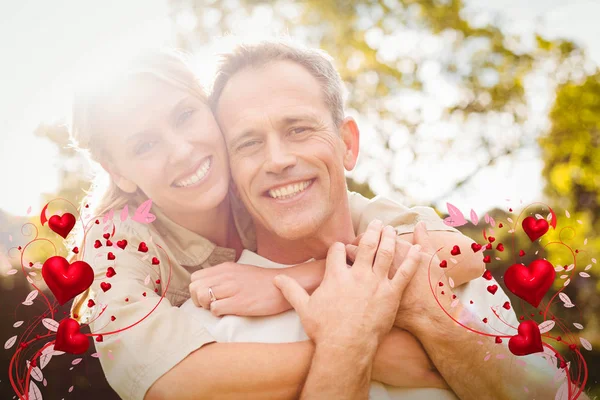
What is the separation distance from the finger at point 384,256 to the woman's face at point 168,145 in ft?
1.92

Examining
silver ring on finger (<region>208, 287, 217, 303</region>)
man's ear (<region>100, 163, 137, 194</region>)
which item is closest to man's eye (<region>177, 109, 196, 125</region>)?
man's ear (<region>100, 163, 137, 194</region>)

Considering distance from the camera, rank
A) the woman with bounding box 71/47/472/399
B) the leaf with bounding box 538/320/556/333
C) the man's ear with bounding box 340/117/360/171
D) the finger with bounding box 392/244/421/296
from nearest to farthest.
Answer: the woman with bounding box 71/47/472/399
the finger with bounding box 392/244/421/296
the leaf with bounding box 538/320/556/333
the man's ear with bounding box 340/117/360/171

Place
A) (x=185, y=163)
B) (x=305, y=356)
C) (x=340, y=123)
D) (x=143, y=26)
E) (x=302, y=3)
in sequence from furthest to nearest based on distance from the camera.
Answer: (x=302, y=3) < (x=143, y=26) < (x=340, y=123) < (x=185, y=163) < (x=305, y=356)

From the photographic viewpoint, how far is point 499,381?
1.81m

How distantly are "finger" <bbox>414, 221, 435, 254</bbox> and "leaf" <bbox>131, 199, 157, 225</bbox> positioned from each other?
904mm

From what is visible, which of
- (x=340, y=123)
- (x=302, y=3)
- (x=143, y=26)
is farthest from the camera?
(x=302, y=3)

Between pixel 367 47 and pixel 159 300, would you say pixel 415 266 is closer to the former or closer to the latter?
pixel 159 300

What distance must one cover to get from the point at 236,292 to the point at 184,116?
0.64 meters

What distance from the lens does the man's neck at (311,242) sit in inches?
81.0

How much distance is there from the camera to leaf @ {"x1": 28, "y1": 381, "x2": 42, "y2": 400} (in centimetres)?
193

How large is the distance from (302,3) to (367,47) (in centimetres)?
37

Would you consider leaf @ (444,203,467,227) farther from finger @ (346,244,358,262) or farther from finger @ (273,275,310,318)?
finger @ (273,275,310,318)

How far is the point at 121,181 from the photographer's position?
2.04m

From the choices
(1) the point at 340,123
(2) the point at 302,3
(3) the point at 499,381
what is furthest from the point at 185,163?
(3) the point at 499,381
